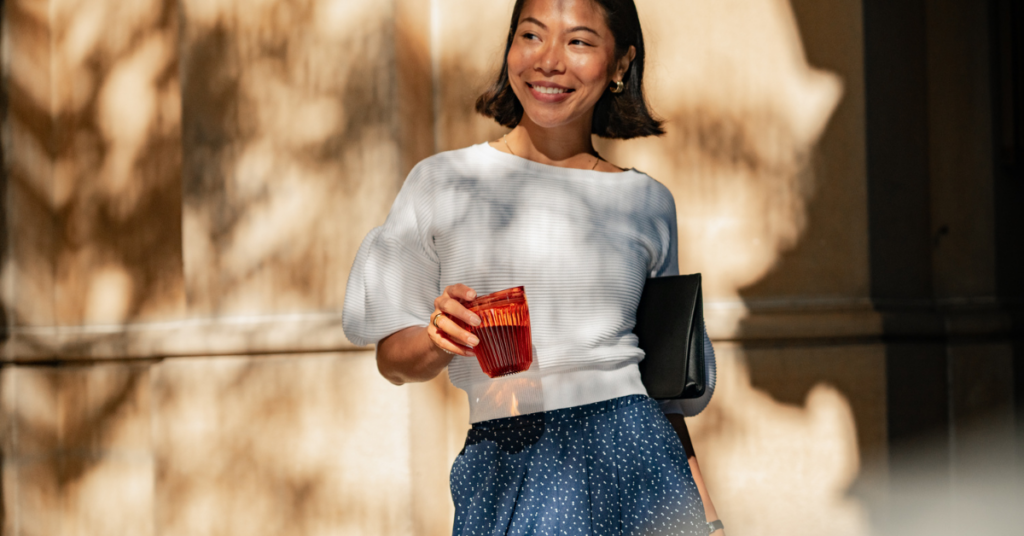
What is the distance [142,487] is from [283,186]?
1.83m

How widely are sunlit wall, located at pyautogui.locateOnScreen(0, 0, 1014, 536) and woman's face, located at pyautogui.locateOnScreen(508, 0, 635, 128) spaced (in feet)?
6.24

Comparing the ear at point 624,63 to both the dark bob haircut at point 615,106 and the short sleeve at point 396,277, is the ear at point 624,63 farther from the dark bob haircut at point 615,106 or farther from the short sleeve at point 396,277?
the short sleeve at point 396,277

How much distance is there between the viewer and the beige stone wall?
3.54 metres

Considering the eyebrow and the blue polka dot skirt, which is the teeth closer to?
the eyebrow

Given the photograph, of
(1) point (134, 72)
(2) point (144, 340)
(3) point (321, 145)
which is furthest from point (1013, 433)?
(1) point (134, 72)

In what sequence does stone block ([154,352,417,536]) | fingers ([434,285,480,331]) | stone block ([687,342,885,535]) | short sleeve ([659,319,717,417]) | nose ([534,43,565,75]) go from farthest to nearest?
stone block ([687,342,885,535]), stone block ([154,352,417,536]), short sleeve ([659,319,717,417]), nose ([534,43,565,75]), fingers ([434,285,480,331])

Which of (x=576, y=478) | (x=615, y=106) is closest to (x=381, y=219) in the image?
(x=615, y=106)

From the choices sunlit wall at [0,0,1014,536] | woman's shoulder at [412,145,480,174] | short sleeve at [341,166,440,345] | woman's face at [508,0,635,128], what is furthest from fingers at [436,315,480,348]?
sunlit wall at [0,0,1014,536]

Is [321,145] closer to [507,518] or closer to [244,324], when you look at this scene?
[244,324]

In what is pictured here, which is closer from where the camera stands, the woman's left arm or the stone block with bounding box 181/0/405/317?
the woman's left arm

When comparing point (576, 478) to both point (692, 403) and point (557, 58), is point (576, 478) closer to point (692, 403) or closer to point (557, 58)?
point (692, 403)

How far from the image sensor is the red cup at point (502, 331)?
129cm

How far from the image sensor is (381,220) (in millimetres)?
3523

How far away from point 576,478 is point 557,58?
0.77 m
